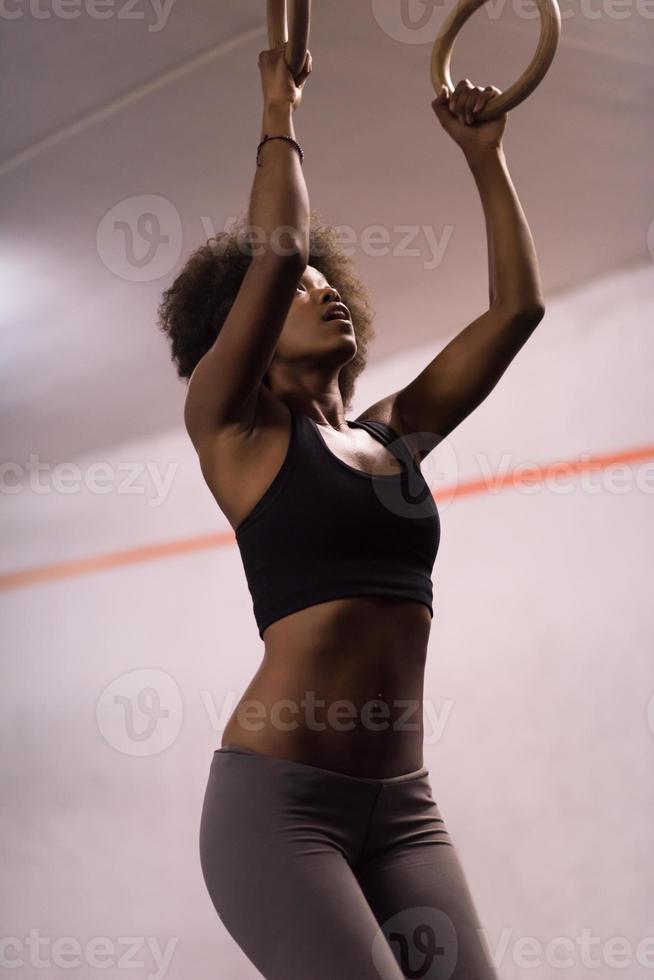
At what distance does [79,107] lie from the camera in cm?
314

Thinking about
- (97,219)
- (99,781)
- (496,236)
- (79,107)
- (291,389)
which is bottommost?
(99,781)

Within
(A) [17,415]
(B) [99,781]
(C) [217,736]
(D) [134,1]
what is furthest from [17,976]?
(D) [134,1]

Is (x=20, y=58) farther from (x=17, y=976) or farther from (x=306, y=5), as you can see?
(x=17, y=976)

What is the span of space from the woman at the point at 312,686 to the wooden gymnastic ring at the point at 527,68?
0.30m

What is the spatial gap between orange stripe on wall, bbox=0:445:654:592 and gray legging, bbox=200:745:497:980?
1554 millimetres

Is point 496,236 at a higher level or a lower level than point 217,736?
higher

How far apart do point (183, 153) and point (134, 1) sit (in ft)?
1.36

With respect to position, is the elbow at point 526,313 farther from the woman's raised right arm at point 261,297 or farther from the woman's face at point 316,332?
the woman's raised right arm at point 261,297

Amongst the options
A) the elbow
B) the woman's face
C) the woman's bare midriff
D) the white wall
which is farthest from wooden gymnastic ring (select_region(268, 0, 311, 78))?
the white wall

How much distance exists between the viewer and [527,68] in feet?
5.15

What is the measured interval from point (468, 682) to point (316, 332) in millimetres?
1455

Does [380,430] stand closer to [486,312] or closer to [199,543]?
[486,312]

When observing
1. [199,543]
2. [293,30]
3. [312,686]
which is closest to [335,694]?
[312,686]

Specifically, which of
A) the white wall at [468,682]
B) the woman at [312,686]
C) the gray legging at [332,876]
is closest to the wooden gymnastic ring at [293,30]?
the woman at [312,686]
